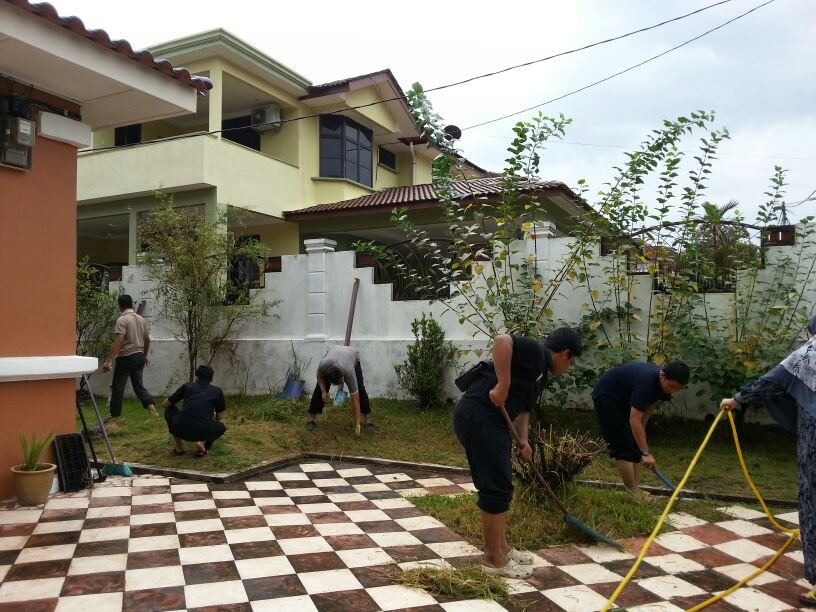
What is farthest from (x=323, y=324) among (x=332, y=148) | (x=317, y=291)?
(x=332, y=148)

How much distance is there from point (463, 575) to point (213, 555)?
1582 millimetres

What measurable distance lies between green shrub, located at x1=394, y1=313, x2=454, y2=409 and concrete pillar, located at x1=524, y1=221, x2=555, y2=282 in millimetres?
1576

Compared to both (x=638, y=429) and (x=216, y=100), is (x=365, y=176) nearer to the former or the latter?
(x=216, y=100)

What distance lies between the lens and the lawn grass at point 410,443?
616cm

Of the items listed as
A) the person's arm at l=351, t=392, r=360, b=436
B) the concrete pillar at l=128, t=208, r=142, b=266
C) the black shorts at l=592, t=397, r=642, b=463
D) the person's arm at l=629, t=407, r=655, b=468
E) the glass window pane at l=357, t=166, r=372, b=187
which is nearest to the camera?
the person's arm at l=629, t=407, r=655, b=468

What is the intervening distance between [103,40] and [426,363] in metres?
5.31

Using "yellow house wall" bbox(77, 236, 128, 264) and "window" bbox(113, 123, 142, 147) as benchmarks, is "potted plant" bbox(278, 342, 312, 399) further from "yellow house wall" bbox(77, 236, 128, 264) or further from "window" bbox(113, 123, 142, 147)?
"yellow house wall" bbox(77, 236, 128, 264)

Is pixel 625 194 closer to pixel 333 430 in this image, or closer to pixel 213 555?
pixel 333 430

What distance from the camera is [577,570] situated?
13.0ft

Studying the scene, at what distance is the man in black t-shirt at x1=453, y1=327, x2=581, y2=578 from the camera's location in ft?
12.1

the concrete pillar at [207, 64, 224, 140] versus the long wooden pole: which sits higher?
the concrete pillar at [207, 64, 224, 140]

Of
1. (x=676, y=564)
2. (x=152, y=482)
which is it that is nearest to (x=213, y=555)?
(x=152, y=482)

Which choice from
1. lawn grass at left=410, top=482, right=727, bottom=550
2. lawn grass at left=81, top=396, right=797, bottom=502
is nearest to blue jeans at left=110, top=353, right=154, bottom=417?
lawn grass at left=81, top=396, right=797, bottom=502

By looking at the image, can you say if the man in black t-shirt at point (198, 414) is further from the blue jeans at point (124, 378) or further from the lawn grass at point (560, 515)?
Result: the lawn grass at point (560, 515)
